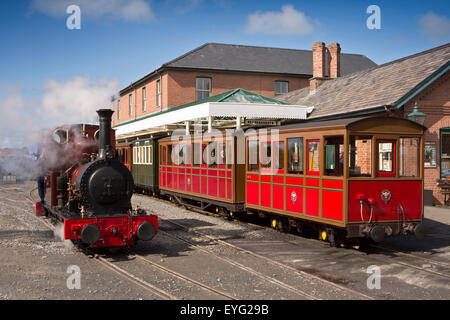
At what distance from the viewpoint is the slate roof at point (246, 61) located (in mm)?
29758

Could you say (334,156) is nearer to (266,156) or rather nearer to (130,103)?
(266,156)

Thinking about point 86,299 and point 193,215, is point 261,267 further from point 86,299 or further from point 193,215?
point 193,215

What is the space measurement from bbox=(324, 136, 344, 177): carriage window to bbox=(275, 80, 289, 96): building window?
23.1 metres

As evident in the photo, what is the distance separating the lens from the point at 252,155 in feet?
37.0

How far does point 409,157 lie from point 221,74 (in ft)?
73.7

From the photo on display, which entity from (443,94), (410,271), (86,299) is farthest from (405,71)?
(86,299)

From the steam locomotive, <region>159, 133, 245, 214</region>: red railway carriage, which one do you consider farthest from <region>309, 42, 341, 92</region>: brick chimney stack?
the steam locomotive

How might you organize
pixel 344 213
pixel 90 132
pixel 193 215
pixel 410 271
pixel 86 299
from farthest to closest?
1. pixel 193 215
2. pixel 90 132
3. pixel 344 213
4. pixel 410 271
5. pixel 86 299

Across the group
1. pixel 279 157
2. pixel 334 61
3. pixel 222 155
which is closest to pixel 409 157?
pixel 279 157

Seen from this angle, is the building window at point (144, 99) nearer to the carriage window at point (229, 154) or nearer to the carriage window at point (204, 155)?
the carriage window at point (204, 155)

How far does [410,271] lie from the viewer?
289 inches

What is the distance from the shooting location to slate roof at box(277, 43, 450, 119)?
47.7 ft

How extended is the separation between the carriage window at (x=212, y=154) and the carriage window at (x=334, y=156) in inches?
184

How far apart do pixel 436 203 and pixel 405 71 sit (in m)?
4.74
